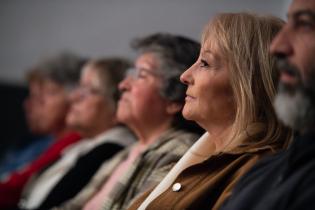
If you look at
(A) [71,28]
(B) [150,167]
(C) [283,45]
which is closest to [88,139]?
(B) [150,167]

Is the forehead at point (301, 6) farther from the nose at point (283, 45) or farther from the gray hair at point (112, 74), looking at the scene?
the gray hair at point (112, 74)

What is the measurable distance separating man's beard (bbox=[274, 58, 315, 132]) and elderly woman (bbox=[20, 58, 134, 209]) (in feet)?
4.91

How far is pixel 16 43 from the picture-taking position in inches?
196

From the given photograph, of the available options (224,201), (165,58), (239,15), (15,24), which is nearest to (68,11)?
(15,24)

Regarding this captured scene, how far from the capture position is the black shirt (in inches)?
47.3

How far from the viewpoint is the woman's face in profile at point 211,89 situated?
68.1 inches

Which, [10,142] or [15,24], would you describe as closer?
[10,142]

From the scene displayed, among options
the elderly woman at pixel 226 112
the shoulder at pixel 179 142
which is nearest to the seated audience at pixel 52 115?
the shoulder at pixel 179 142

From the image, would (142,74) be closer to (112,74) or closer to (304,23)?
(112,74)

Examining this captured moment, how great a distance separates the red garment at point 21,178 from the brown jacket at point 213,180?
180cm

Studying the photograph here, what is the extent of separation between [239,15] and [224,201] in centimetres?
58

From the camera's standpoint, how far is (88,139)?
321 cm

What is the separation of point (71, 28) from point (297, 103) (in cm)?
355

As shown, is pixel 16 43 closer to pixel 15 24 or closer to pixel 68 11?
pixel 15 24
